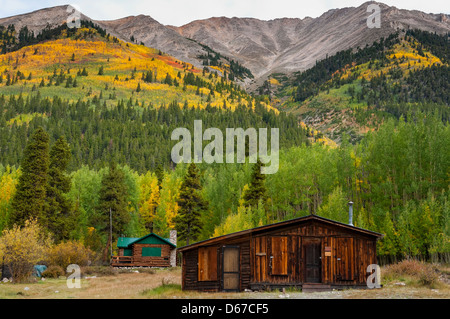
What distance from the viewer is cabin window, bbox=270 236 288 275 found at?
28.4 meters

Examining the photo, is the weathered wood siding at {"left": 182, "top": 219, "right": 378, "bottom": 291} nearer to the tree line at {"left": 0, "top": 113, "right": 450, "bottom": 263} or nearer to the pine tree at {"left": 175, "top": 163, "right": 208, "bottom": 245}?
the tree line at {"left": 0, "top": 113, "right": 450, "bottom": 263}

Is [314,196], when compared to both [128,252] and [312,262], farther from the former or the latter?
[312,262]

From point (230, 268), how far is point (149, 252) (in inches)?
1128

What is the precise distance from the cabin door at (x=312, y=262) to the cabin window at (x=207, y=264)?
539 centimetres

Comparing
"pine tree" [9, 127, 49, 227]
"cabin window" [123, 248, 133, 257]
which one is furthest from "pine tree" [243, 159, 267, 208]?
"pine tree" [9, 127, 49, 227]

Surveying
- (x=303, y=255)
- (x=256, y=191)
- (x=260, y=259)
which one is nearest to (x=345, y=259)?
(x=303, y=255)

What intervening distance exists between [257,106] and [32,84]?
9244 cm

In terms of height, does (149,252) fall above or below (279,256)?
below

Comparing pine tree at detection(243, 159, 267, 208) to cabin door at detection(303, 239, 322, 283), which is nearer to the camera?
cabin door at detection(303, 239, 322, 283)

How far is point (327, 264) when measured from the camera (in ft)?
94.3

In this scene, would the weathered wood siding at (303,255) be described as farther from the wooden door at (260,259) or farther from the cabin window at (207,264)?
the cabin window at (207,264)

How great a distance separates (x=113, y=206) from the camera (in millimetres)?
58906

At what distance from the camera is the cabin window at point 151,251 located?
55062 mm

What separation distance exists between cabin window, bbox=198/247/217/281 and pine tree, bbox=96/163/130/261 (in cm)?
3166
